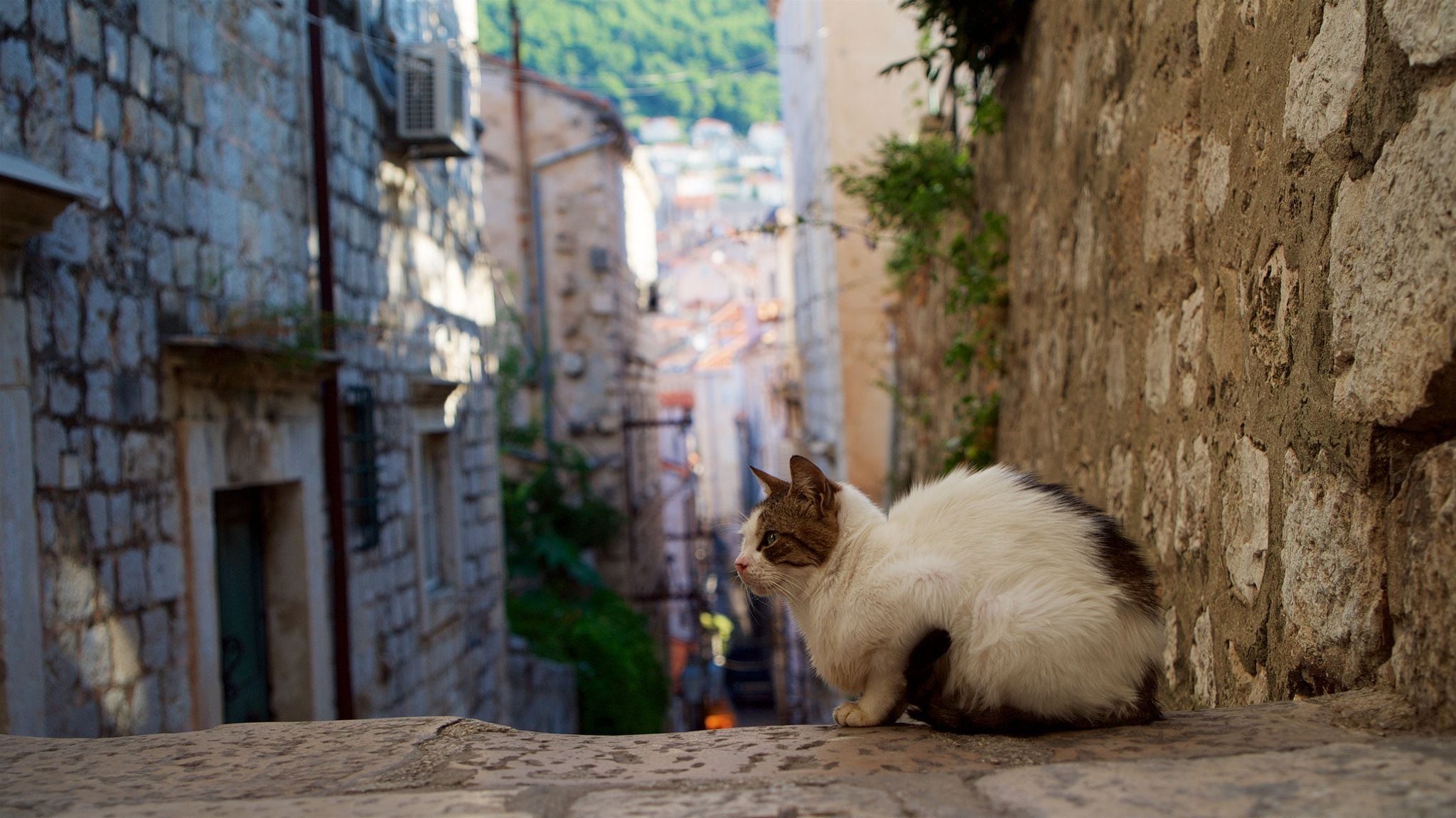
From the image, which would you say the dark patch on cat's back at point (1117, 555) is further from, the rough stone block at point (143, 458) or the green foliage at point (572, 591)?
the green foliage at point (572, 591)

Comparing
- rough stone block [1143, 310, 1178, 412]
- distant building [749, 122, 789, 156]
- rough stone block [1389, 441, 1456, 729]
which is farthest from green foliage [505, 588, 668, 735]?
distant building [749, 122, 789, 156]

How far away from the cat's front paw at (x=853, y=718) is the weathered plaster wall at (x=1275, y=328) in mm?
709

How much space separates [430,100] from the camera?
239 inches

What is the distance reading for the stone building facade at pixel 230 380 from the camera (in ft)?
9.96

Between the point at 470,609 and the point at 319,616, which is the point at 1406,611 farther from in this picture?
the point at 470,609

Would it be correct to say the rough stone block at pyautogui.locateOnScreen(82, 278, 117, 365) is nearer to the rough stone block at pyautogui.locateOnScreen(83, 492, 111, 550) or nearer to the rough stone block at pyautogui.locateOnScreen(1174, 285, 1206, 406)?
the rough stone block at pyautogui.locateOnScreen(83, 492, 111, 550)

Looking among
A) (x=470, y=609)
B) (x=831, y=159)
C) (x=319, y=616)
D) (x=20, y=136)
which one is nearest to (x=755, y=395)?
(x=831, y=159)

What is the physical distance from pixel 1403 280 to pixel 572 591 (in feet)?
33.6

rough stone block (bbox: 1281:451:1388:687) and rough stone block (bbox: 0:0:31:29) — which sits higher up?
rough stone block (bbox: 0:0:31:29)

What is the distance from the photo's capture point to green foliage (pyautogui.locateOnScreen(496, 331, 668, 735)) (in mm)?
9109

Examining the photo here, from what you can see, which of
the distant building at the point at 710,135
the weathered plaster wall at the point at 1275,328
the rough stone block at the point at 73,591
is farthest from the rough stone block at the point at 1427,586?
the distant building at the point at 710,135

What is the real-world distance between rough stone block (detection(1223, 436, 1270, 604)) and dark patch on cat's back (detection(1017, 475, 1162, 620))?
0.23 metres

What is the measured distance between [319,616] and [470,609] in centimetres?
257

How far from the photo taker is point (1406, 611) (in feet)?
4.07
